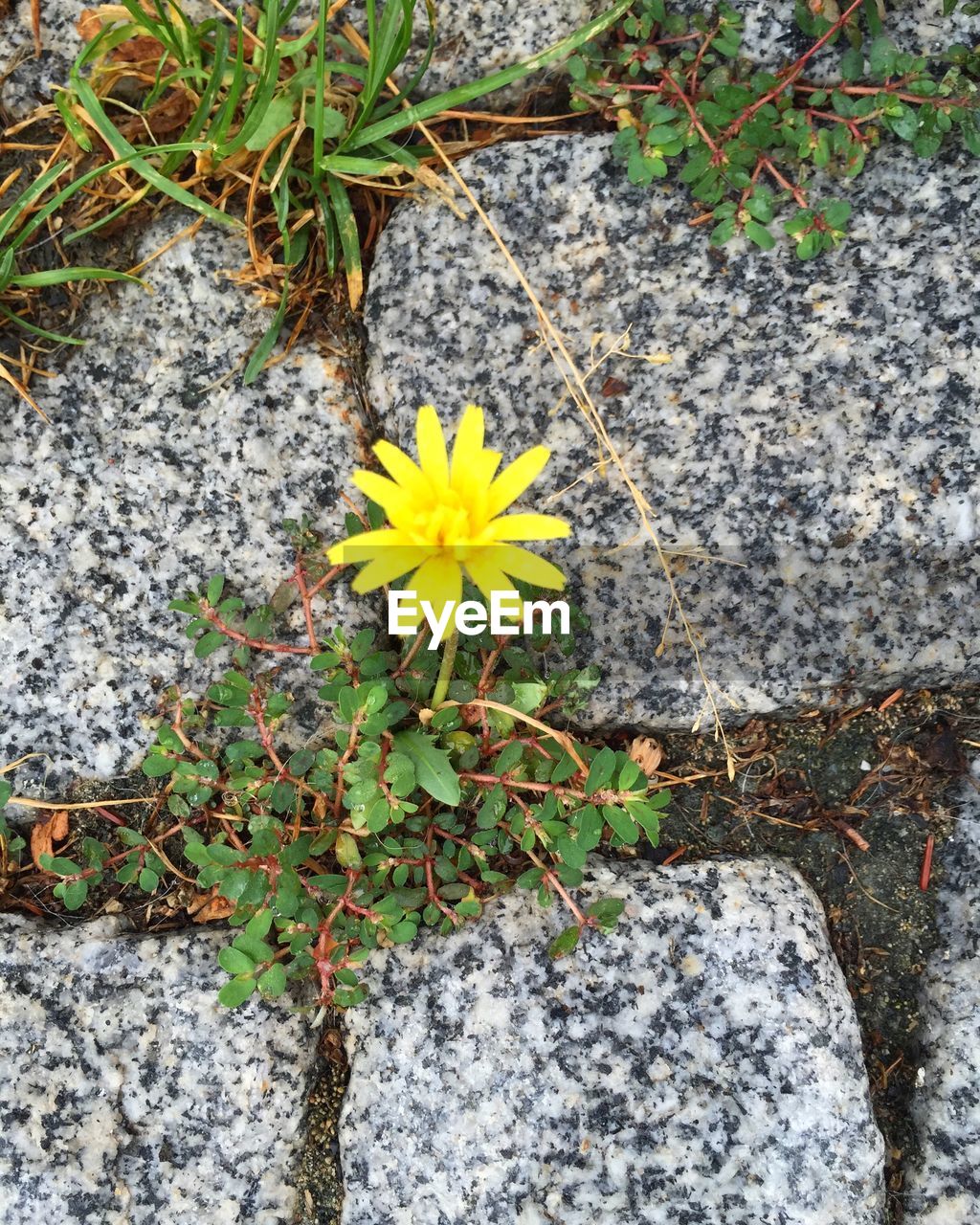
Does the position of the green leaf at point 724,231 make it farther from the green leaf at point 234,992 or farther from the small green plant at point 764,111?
the green leaf at point 234,992

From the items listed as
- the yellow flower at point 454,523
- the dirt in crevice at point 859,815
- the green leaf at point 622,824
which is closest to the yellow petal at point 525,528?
the yellow flower at point 454,523

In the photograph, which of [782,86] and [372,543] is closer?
[372,543]

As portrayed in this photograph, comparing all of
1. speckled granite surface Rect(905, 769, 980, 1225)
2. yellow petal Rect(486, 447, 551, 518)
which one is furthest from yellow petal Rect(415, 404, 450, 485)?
speckled granite surface Rect(905, 769, 980, 1225)

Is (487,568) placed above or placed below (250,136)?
below

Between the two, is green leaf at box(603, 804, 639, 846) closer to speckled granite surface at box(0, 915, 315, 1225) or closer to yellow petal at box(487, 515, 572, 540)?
yellow petal at box(487, 515, 572, 540)

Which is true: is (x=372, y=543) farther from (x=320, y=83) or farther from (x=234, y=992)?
(x=320, y=83)

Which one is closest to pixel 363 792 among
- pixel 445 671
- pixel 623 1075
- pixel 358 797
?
pixel 358 797

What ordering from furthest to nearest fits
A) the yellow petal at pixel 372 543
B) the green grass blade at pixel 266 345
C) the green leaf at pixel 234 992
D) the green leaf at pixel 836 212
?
the green grass blade at pixel 266 345 → the green leaf at pixel 836 212 → the green leaf at pixel 234 992 → the yellow petal at pixel 372 543
